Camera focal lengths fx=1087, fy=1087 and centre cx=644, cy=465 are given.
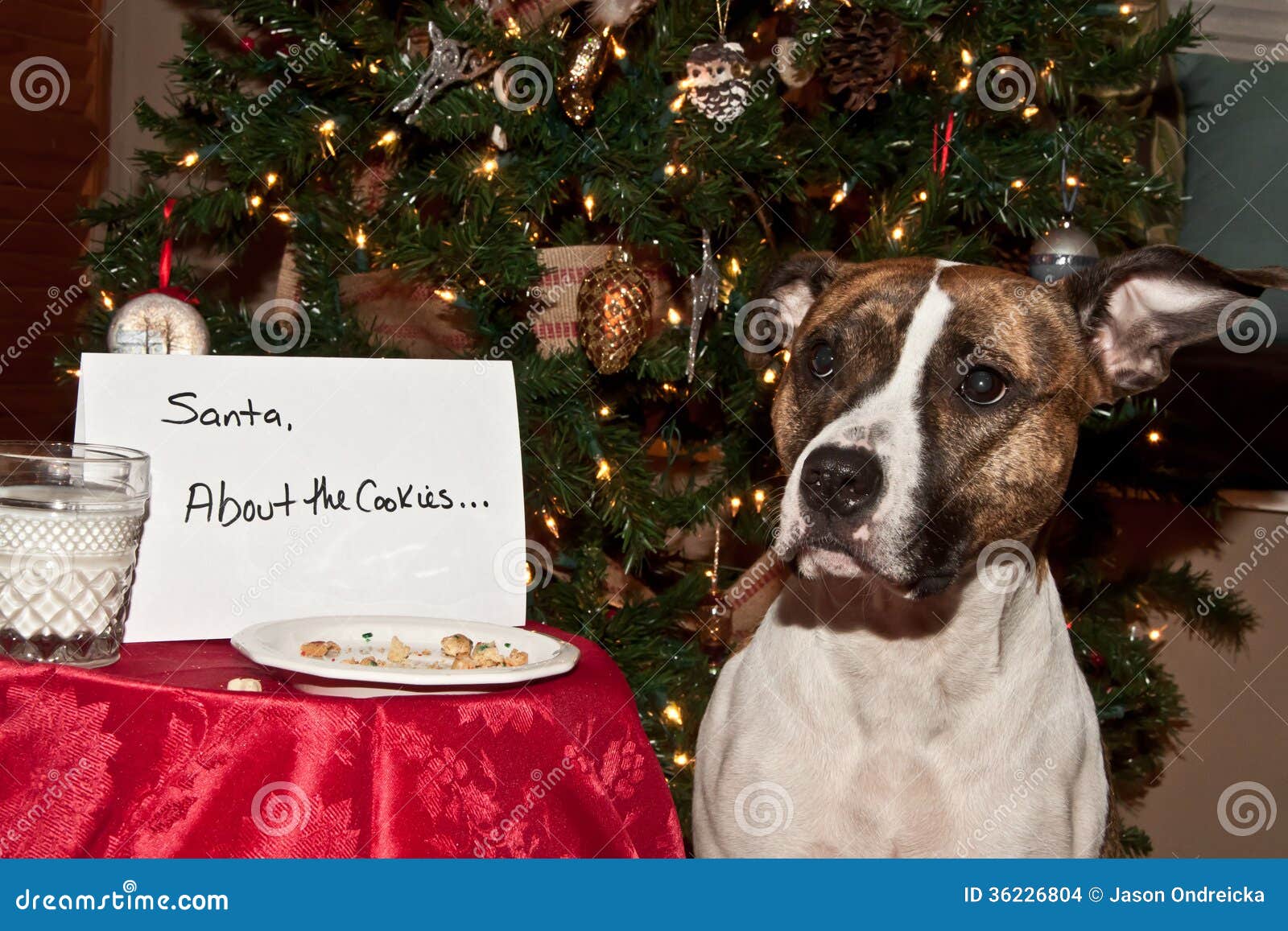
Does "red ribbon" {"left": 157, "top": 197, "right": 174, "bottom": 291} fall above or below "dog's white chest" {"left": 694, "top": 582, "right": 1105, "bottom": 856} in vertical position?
above

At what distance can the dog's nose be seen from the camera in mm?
1621

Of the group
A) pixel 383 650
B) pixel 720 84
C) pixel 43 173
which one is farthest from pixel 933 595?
pixel 43 173

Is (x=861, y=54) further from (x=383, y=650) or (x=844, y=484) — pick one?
(x=383, y=650)

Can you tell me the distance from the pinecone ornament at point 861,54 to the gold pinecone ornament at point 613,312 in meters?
0.61

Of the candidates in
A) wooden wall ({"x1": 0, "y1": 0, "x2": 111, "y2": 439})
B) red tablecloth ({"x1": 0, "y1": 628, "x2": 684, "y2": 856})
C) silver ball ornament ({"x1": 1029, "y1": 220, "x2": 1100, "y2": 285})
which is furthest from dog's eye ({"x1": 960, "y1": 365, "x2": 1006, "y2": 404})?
wooden wall ({"x1": 0, "y1": 0, "x2": 111, "y2": 439})

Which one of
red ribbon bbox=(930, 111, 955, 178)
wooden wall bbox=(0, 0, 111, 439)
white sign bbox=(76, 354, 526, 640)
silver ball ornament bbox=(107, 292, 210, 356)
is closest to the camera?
white sign bbox=(76, 354, 526, 640)

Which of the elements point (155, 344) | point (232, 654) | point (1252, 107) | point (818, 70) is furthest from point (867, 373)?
point (1252, 107)

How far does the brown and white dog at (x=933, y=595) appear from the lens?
5.54 ft

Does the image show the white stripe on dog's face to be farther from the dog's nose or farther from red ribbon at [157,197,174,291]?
red ribbon at [157,197,174,291]

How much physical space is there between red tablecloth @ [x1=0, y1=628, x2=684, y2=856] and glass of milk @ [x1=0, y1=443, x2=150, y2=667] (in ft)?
0.25

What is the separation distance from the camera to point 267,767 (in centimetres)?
117

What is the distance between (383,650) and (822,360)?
1.02 meters

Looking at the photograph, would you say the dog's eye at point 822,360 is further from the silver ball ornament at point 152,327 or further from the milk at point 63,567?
the milk at point 63,567

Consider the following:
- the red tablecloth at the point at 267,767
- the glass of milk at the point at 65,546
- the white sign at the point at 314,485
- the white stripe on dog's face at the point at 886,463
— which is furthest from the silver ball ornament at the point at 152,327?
the white stripe on dog's face at the point at 886,463
